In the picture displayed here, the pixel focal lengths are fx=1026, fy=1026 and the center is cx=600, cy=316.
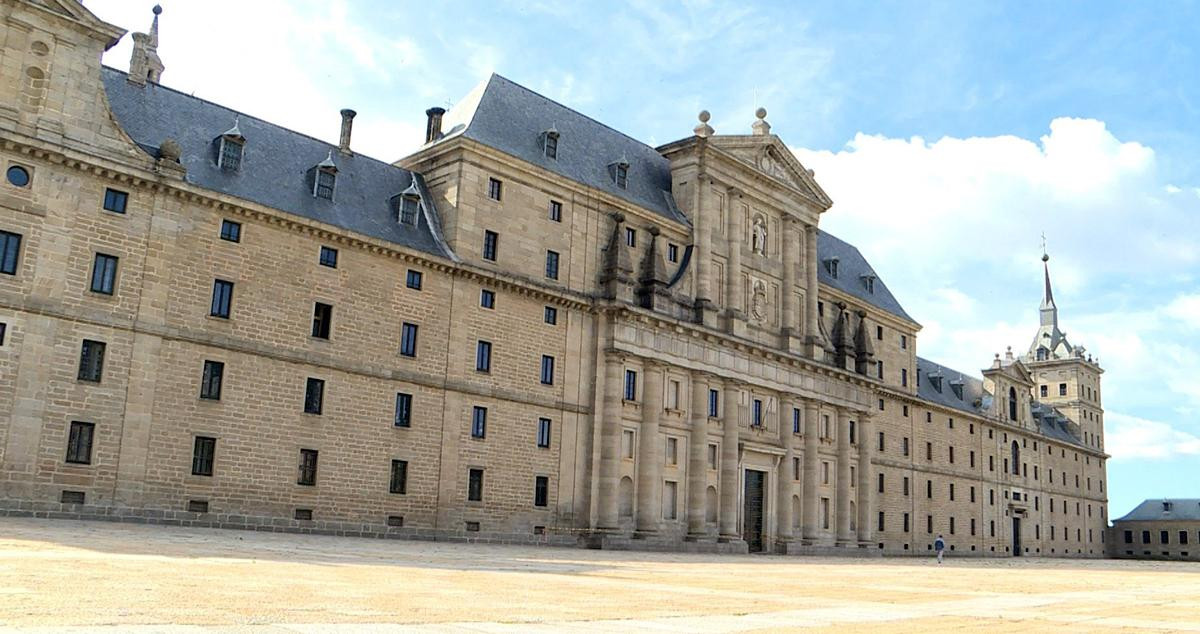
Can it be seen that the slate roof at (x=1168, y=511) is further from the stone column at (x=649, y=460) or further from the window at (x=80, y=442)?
the window at (x=80, y=442)

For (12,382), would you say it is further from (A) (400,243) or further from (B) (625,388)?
(B) (625,388)

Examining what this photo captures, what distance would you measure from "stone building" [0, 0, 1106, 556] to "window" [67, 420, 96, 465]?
10 cm

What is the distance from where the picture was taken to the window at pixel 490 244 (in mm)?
45719

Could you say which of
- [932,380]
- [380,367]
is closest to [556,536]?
[380,367]

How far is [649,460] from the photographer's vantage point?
49781 millimetres

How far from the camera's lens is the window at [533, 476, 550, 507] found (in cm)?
4586

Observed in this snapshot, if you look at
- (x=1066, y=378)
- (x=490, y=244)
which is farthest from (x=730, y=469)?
(x=1066, y=378)

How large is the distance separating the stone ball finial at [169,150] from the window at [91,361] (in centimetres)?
684

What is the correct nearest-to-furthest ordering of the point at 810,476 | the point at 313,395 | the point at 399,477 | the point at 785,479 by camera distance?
the point at 313,395 < the point at 399,477 < the point at 785,479 < the point at 810,476

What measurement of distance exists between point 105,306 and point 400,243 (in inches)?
475

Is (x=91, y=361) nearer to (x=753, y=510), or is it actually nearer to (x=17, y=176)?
(x=17, y=176)

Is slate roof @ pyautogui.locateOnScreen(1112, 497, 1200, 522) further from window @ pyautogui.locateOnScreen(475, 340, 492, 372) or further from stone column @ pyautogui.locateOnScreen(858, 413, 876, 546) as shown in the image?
window @ pyautogui.locateOnScreen(475, 340, 492, 372)

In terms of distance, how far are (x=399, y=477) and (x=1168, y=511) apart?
382ft

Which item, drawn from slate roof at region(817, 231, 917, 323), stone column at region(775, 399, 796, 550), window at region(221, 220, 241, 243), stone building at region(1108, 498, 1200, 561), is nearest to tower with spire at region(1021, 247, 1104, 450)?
stone building at region(1108, 498, 1200, 561)
